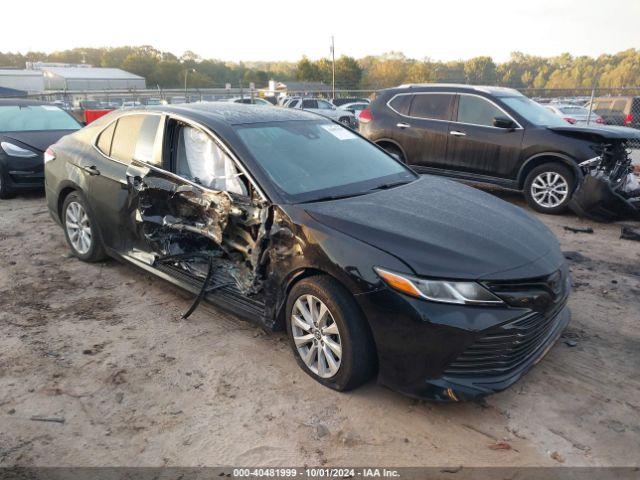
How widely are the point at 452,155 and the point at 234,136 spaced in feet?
17.1

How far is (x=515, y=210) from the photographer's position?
3.79 metres

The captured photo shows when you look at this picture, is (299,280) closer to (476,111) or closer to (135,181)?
(135,181)

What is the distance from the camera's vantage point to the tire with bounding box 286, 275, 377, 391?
9.50ft

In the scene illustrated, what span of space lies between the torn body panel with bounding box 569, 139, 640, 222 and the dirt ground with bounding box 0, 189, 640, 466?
2.46 m

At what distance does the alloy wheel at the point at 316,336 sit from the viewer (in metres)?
3.03

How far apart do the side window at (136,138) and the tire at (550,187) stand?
555 centimetres

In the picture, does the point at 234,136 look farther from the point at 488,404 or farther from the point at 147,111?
the point at 488,404

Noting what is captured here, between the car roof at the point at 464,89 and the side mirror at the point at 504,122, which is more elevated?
the car roof at the point at 464,89

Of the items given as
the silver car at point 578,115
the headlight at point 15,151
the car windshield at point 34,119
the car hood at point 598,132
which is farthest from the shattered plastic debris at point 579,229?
the silver car at point 578,115

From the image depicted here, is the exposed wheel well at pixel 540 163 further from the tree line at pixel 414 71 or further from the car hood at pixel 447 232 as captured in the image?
the tree line at pixel 414 71

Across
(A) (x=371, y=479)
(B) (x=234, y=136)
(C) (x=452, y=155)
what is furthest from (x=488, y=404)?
(C) (x=452, y=155)

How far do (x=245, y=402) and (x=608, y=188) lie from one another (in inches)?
220

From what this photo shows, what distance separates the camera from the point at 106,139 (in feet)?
15.8

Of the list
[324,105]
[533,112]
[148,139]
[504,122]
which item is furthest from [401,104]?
[324,105]
